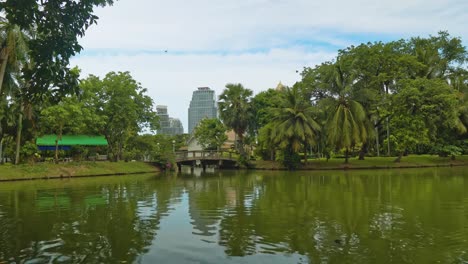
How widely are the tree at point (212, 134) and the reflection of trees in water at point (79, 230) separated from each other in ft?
157

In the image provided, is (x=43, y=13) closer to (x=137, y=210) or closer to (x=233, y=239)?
(x=233, y=239)

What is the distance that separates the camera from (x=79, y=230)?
11.0 metres

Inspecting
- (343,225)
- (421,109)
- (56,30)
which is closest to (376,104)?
(421,109)

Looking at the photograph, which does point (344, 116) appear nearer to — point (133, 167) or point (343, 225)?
point (133, 167)

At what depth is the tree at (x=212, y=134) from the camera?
65.9m

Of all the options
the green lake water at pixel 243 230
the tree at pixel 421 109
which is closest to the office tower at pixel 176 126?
the tree at pixel 421 109

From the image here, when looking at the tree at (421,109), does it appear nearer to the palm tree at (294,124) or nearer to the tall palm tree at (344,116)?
the tall palm tree at (344,116)

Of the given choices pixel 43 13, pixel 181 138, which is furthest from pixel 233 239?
pixel 181 138

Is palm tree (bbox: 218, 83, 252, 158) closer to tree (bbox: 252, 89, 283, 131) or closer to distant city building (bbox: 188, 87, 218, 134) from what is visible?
tree (bbox: 252, 89, 283, 131)

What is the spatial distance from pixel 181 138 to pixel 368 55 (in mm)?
56265

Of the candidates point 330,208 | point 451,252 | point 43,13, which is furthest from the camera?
point 330,208

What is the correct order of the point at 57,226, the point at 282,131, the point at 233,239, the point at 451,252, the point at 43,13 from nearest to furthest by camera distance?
the point at 43,13 → the point at 451,252 → the point at 233,239 → the point at 57,226 → the point at 282,131

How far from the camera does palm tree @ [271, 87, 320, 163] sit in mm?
42656

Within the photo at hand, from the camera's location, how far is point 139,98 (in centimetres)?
4772
